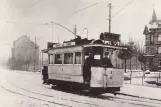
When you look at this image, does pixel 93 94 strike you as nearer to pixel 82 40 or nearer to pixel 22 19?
pixel 82 40

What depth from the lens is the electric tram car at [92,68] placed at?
732 centimetres

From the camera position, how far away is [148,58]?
1347 cm

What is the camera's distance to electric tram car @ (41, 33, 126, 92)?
24.0ft

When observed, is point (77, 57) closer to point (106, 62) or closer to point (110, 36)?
point (106, 62)

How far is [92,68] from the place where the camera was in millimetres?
7320

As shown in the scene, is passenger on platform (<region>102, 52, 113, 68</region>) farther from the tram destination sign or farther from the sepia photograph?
the tram destination sign

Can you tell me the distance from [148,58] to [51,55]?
564 centimetres

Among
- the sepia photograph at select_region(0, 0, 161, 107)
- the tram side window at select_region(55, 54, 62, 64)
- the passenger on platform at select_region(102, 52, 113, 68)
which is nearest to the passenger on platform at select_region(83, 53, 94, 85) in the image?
the sepia photograph at select_region(0, 0, 161, 107)

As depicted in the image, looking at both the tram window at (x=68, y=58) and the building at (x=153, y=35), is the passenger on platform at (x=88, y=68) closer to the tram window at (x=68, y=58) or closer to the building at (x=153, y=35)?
the tram window at (x=68, y=58)

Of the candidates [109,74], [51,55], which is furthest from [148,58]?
[109,74]

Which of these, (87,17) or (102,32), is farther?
(102,32)

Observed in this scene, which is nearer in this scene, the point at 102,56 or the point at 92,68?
the point at 92,68

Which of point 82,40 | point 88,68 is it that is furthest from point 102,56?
point 82,40

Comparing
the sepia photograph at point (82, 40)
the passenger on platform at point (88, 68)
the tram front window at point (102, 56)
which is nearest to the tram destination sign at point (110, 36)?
the sepia photograph at point (82, 40)
